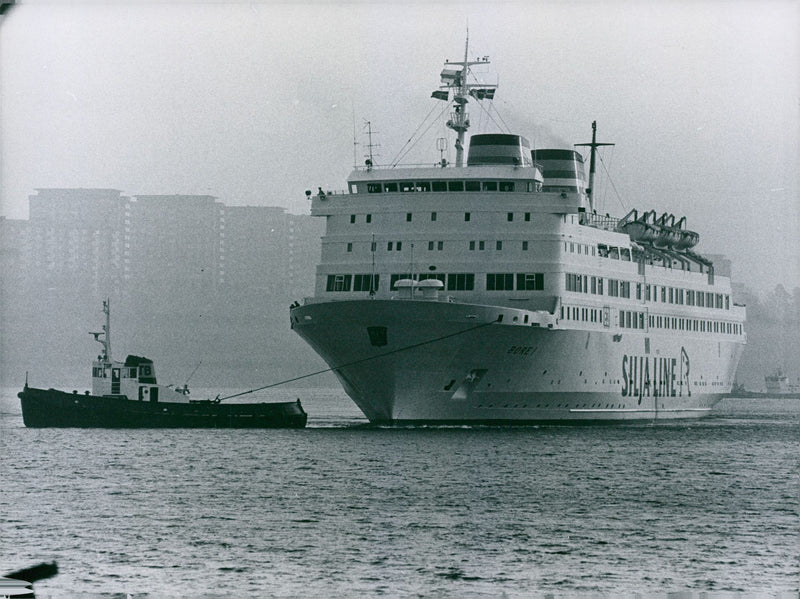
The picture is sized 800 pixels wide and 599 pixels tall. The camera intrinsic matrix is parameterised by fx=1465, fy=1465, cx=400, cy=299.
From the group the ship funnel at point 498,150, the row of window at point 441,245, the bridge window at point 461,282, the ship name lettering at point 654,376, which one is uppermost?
the ship funnel at point 498,150

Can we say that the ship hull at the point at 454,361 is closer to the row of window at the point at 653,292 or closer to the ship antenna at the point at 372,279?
the row of window at the point at 653,292

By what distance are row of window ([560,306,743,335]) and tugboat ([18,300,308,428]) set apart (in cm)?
1187

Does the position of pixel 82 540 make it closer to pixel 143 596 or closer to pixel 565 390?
pixel 143 596

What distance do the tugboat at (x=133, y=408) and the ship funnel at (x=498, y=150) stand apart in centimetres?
1212

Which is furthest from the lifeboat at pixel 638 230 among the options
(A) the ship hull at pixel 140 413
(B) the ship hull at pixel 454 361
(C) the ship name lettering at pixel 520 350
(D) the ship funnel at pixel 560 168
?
(A) the ship hull at pixel 140 413

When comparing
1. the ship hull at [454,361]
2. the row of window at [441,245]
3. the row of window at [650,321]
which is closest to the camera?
the ship hull at [454,361]

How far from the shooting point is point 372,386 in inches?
1833

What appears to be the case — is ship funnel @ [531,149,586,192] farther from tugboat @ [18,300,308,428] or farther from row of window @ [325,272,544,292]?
tugboat @ [18,300,308,428]

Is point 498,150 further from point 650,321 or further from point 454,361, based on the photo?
point 650,321

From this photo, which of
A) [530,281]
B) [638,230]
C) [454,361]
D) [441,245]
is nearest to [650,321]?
[638,230]

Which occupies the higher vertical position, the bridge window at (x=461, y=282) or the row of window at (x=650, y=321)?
the bridge window at (x=461, y=282)

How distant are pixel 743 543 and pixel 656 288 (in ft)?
103

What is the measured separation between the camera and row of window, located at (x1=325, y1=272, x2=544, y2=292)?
48531 mm

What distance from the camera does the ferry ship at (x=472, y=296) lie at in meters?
45.6
